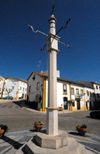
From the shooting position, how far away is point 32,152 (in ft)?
9.04

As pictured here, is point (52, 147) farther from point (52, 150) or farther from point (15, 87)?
point (15, 87)

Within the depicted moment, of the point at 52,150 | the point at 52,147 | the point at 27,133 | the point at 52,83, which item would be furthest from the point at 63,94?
the point at 52,150

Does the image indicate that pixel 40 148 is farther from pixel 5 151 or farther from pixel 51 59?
pixel 51 59

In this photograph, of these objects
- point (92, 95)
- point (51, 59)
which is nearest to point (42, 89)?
point (51, 59)

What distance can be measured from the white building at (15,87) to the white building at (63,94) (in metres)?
22.3

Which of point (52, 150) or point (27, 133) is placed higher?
point (52, 150)

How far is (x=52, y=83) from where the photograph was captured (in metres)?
3.82

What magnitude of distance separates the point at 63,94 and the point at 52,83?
1703cm

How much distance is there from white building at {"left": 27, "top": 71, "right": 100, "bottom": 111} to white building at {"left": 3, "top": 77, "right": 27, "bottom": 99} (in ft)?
73.2

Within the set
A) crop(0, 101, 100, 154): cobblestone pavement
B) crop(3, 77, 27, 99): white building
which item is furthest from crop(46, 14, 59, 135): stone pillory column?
crop(3, 77, 27, 99): white building

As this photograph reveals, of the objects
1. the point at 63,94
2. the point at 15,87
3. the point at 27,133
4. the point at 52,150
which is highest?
the point at 15,87

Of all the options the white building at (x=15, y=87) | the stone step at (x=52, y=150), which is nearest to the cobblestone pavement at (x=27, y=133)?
the stone step at (x=52, y=150)

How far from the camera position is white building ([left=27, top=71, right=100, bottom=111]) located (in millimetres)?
17938

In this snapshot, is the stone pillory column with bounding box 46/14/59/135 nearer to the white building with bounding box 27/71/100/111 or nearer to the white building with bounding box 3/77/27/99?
the white building with bounding box 27/71/100/111
